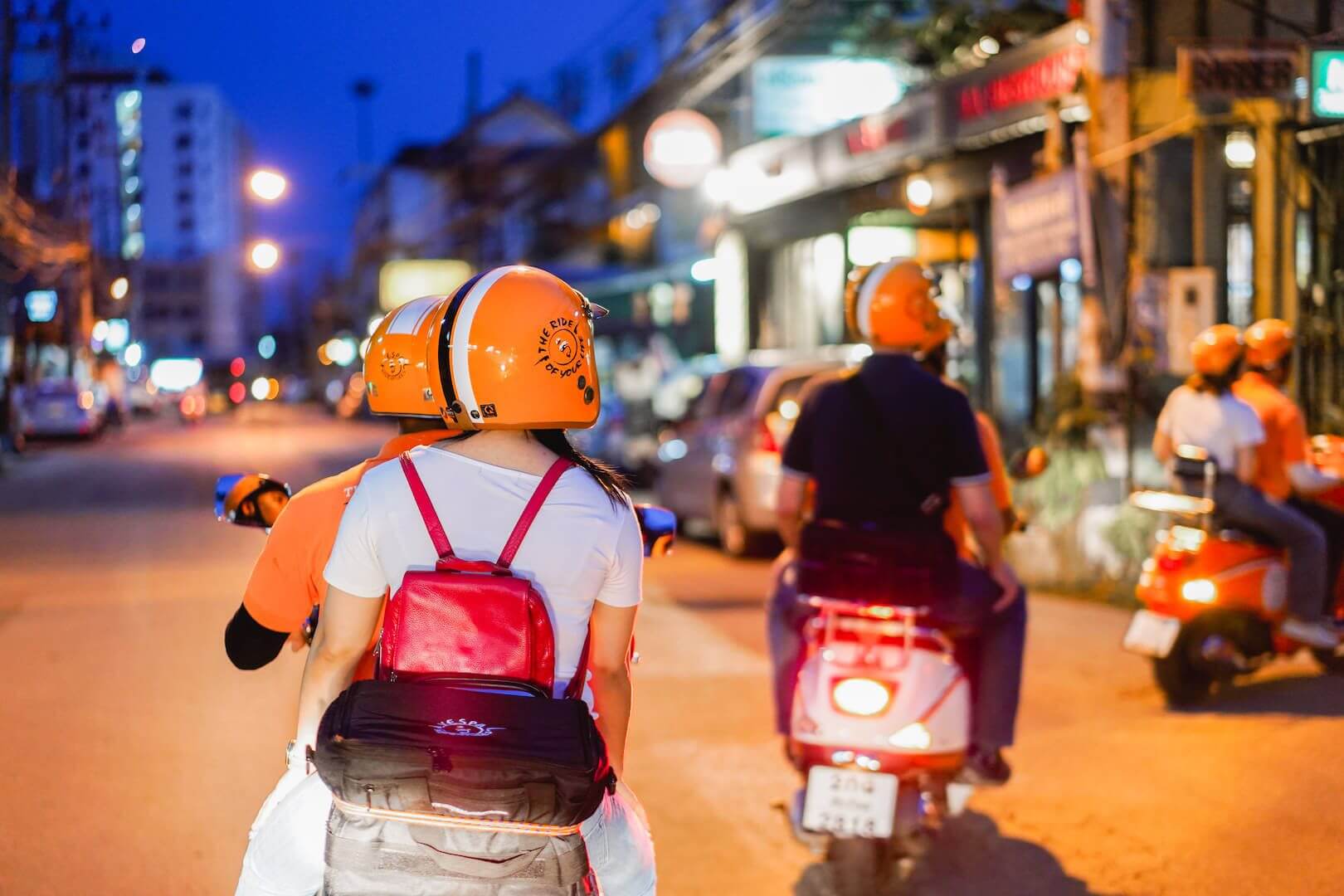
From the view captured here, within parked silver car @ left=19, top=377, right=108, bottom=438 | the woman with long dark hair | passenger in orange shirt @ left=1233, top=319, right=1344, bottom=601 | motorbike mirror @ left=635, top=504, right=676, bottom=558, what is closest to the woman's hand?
the woman with long dark hair

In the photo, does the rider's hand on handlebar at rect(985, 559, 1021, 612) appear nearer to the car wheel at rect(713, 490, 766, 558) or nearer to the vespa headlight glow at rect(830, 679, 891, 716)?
the vespa headlight glow at rect(830, 679, 891, 716)

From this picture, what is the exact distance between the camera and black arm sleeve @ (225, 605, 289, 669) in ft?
9.64

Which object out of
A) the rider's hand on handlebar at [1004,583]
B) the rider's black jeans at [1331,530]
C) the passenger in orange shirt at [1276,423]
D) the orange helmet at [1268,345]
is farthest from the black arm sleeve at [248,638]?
the rider's black jeans at [1331,530]

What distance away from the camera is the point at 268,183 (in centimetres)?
2720

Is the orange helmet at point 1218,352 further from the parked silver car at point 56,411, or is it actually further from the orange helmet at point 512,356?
the parked silver car at point 56,411

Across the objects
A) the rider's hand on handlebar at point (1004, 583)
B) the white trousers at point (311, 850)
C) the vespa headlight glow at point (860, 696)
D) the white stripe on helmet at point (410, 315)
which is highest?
the white stripe on helmet at point (410, 315)

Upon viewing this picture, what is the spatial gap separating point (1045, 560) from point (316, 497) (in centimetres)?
897

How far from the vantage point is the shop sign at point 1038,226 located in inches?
501

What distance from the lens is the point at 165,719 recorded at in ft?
23.8

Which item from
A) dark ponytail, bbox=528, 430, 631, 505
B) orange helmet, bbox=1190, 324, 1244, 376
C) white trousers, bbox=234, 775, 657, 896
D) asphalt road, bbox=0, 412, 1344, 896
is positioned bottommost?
asphalt road, bbox=0, 412, 1344, 896

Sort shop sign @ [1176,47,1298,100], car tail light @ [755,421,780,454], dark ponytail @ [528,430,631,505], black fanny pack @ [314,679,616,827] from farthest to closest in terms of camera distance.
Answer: car tail light @ [755,421,780,454] → shop sign @ [1176,47,1298,100] → dark ponytail @ [528,430,631,505] → black fanny pack @ [314,679,616,827]

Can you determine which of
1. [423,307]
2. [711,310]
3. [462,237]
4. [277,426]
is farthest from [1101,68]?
[462,237]

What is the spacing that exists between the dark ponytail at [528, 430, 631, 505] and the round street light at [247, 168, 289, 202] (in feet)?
82.9

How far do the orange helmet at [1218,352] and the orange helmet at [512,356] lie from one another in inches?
174
